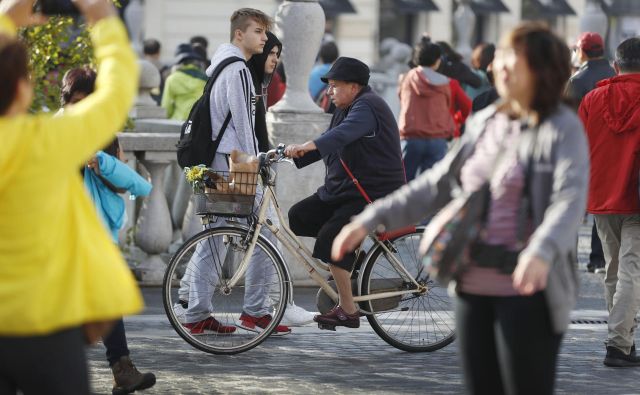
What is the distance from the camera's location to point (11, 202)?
3.85 m

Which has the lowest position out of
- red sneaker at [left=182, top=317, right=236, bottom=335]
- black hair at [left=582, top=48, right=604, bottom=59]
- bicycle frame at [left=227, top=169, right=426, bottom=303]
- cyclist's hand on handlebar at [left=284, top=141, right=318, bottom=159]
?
red sneaker at [left=182, top=317, right=236, bottom=335]

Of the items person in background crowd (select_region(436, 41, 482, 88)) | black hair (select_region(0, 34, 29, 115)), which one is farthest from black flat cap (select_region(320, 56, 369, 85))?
person in background crowd (select_region(436, 41, 482, 88))

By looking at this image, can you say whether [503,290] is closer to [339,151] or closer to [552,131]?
[552,131]

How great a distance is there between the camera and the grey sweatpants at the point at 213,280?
7781mm

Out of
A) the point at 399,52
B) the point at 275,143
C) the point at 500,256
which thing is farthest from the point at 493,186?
the point at 399,52

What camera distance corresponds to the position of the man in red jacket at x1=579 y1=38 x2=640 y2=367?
300 inches

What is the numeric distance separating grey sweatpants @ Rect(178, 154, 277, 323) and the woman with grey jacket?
128 inches

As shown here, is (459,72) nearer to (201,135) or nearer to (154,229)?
(154,229)

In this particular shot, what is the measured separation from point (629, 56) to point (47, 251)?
4.64 m

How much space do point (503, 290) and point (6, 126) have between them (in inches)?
61.0

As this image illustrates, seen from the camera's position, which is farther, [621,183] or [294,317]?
[294,317]

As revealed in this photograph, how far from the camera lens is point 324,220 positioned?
7840 millimetres

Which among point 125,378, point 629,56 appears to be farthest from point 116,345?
point 629,56

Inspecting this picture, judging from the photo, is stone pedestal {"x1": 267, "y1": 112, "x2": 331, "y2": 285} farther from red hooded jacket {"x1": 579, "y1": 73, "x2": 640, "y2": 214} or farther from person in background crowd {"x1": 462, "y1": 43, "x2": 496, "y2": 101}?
person in background crowd {"x1": 462, "y1": 43, "x2": 496, "y2": 101}
